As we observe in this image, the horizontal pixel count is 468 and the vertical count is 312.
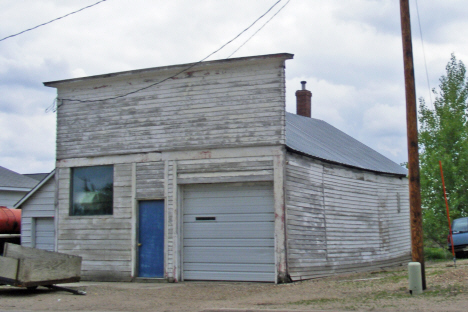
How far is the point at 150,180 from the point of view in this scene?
Result: 613 inches

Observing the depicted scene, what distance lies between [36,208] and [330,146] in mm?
10554

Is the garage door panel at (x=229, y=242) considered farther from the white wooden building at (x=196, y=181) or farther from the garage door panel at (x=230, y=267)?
the garage door panel at (x=230, y=267)

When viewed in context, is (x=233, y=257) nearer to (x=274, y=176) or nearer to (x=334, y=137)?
(x=274, y=176)

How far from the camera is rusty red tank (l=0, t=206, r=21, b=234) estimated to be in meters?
19.5

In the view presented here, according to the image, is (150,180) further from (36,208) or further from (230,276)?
(36,208)

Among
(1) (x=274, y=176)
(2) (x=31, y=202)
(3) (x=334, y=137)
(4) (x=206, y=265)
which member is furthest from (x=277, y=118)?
(3) (x=334, y=137)

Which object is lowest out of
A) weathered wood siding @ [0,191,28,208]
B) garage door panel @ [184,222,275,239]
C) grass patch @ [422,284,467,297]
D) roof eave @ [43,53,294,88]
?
grass patch @ [422,284,467,297]

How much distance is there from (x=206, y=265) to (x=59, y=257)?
154 inches

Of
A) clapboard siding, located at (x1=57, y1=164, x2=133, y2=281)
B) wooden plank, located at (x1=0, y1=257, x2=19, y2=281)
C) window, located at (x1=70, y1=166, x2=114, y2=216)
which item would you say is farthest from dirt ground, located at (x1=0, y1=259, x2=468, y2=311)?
window, located at (x1=70, y1=166, x2=114, y2=216)

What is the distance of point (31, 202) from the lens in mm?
18219

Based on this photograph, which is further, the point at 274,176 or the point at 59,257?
the point at 274,176

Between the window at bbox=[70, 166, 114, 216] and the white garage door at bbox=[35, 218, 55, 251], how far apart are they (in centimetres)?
191

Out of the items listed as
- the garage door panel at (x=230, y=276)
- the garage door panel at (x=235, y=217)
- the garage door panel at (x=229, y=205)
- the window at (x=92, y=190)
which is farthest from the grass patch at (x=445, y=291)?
the window at (x=92, y=190)

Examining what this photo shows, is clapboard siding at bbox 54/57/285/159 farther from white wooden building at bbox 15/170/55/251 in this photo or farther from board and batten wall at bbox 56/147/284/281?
white wooden building at bbox 15/170/55/251
